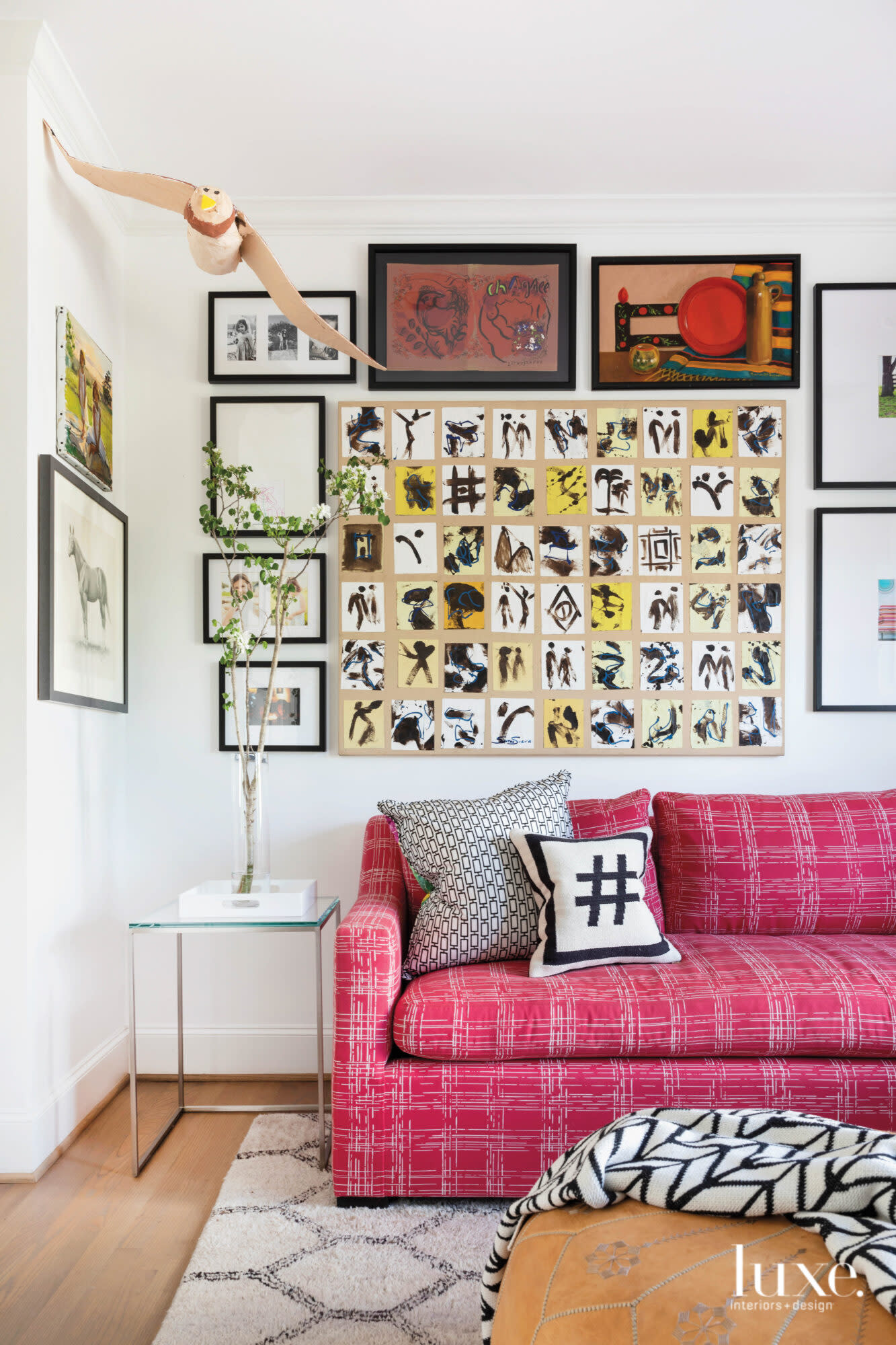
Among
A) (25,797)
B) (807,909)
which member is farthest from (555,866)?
(25,797)

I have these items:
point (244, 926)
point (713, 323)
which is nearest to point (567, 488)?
point (713, 323)

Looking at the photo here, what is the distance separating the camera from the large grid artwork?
3.15 m

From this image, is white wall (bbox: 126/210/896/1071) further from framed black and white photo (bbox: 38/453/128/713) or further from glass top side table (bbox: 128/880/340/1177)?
glass top side table (bbox: 128/880/340/1177)

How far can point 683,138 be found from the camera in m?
2.86

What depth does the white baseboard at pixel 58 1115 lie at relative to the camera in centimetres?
234

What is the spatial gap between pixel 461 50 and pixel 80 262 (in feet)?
3.91

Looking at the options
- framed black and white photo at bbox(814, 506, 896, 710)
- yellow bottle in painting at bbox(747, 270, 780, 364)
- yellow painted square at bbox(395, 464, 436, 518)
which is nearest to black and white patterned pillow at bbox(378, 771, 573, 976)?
yellow painted square at bbox(395, 464, 436, 518)

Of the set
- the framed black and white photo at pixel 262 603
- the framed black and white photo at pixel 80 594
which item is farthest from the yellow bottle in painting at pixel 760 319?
the framed black and white photo at pixel 80 594

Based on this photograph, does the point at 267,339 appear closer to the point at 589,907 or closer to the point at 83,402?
the point at 83,402

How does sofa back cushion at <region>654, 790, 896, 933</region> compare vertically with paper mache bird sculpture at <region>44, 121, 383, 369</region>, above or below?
below

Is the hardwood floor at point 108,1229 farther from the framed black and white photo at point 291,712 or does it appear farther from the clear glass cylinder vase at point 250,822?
the framed black and white photo at point 291,712

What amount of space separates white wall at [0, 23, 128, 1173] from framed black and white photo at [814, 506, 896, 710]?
7.48 ft

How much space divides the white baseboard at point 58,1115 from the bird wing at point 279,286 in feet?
6.51

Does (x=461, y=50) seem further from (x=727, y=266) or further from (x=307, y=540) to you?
(x=307, y=540)
